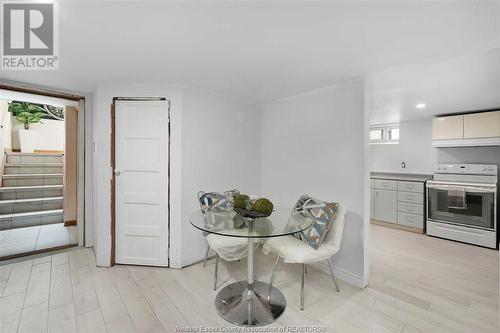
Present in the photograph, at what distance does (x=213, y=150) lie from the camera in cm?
310

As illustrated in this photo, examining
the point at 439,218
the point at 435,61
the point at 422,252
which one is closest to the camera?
the point at 435,61

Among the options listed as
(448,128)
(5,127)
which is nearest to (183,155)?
(448,128)

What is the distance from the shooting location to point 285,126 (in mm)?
3320

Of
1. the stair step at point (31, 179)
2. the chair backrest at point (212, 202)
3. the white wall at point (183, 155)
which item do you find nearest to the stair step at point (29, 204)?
the stair step at point (31, 179)

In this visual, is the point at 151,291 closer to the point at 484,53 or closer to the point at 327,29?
the point at 327,29

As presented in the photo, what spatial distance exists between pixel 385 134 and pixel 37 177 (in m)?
7.77

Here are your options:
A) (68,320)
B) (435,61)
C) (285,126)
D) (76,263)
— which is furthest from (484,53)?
(76,263)

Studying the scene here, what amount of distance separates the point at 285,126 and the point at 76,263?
3255 mm

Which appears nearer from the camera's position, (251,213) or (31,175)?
(251,213)

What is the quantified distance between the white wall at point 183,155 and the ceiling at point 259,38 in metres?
0.31

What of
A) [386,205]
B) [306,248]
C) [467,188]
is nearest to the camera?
[306,248]

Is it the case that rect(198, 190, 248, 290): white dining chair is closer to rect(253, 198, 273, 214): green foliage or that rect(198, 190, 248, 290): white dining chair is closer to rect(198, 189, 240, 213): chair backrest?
rect(198, 189, 240, 213): chair backrest

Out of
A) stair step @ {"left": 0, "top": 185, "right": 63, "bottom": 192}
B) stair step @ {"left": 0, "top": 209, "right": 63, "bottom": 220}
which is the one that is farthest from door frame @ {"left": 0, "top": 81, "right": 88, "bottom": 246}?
stair step @ {"left": 0, "top": 185, "right": 63, "bottom": 192}

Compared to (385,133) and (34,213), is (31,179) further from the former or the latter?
(385,133)
